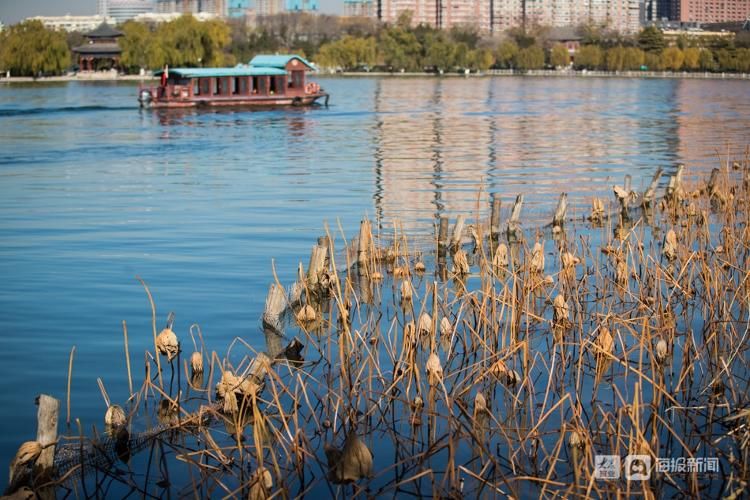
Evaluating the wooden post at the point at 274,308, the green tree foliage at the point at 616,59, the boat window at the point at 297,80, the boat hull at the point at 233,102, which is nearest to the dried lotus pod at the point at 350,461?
the wooden post at the point at 274,308

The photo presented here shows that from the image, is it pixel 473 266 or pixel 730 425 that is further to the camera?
pixel 473 266

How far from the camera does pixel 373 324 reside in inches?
391

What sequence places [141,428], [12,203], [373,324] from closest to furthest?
[141,428] → [373,324] → [12,203]

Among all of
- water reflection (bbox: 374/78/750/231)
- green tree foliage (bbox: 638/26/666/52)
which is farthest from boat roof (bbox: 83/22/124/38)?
green tree foliage (bbox: 638/26/666/52)

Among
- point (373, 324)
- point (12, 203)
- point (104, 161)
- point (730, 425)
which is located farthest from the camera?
point (104, 161)

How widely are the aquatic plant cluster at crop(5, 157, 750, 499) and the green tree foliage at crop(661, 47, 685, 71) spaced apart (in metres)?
113

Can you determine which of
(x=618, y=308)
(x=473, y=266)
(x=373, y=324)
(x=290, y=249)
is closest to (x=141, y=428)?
(x=373, y=324)

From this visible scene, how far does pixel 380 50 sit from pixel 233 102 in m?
74.9

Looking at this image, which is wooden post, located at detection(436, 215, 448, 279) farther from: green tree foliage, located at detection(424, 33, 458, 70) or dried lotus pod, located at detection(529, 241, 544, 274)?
green tree foliage, located at detection(424, 33, 458, 70)

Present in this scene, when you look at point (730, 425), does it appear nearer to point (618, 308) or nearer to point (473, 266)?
point (618, 308)

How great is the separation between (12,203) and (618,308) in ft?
43.7

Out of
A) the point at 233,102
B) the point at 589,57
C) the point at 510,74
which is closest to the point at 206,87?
the point at 233,102

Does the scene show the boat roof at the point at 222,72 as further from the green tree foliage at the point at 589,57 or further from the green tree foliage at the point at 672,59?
the green tree foliage at the point at 589,57

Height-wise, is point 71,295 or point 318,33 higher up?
point 318,33
